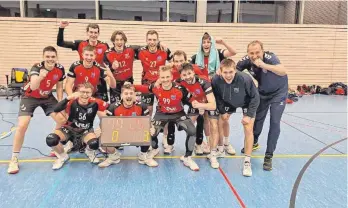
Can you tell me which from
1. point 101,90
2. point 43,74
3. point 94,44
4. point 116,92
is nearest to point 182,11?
point 94,44

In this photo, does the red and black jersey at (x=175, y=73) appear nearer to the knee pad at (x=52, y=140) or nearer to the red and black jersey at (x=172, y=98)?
the red and black jersey at (x=172, y=98)

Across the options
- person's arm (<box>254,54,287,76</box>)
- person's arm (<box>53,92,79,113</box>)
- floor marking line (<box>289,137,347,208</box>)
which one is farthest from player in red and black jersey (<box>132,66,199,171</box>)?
floor marking line (<box>289,137,347,208</box>)

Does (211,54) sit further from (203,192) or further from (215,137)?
(203,192)

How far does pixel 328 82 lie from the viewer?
12555mm

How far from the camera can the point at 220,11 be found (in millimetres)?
12289

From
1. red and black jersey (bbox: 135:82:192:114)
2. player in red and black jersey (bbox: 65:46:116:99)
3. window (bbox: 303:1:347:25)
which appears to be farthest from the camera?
window (bbox: 303:1:347:25)

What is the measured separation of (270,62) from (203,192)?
5.96 ft

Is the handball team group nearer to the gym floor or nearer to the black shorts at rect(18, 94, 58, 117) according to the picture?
the black shorts at rect(18, 94, 58, 117)

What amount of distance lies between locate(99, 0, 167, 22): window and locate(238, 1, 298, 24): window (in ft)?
11.9

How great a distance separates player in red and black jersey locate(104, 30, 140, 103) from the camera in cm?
412

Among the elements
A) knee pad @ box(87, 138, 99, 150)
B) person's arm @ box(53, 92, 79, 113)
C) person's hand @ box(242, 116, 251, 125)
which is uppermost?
person's arm @ box(53, 92, 79, 113)

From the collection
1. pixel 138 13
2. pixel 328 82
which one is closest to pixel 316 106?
pixel 328 82

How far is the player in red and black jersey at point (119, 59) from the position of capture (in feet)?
13.5

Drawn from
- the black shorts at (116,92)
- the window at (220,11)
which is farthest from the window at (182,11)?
the black shorts at (116,92)
